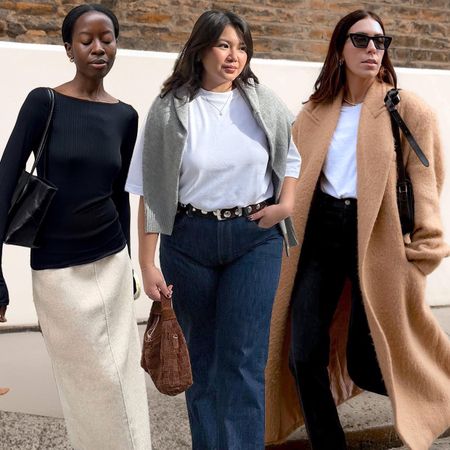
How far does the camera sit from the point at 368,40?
373cm

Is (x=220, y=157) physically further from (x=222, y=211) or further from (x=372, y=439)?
(x=372, y=439)

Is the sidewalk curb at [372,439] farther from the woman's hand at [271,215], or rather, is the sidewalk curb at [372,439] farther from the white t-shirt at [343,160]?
the woman's hand at [271,215]

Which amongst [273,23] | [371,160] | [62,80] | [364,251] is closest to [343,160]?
[371,160]

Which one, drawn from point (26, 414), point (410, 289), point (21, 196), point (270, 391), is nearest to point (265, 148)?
point (21, 196)

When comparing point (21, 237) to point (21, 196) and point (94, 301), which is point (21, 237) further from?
point (94, 301)

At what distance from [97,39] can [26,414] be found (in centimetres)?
181

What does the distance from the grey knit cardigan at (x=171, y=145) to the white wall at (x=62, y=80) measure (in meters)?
2.91

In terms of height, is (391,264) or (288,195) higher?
(288,195)

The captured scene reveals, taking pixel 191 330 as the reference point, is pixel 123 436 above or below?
below

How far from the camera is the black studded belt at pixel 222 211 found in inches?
123

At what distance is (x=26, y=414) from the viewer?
415 centimetres

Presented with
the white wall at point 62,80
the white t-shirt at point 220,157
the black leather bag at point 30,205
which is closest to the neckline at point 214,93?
the white t-shirt at point 220,157

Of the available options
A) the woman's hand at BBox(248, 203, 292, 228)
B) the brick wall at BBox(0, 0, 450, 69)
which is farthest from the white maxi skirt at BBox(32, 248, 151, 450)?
the brick wall at BBox(0, 0, 450, 69)

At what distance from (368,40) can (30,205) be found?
150 centimetres
